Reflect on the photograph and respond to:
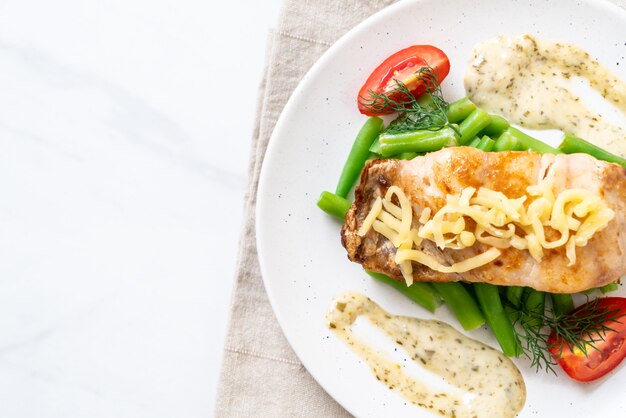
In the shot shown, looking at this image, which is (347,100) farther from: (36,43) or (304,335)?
(36,43)

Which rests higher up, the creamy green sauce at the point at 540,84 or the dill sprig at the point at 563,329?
the creamy green sauce at the point at 540,84

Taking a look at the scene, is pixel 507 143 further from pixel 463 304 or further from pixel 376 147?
pixel 463 304

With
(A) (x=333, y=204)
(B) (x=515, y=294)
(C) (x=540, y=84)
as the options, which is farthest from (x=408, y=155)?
(B) (x=515, y=294)

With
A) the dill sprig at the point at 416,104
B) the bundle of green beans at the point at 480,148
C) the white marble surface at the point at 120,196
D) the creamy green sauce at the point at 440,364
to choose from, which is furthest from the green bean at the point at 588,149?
the white marble surface at the point at 120,196

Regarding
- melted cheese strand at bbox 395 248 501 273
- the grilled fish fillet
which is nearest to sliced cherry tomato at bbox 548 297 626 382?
the grilled fish fillet

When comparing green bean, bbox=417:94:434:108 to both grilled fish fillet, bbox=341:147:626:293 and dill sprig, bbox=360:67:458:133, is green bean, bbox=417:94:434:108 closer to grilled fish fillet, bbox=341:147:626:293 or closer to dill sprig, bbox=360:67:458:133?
dill sprig, bbox=360:67:458:133

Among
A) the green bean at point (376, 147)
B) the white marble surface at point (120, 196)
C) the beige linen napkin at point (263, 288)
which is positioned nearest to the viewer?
the green bean at point (376, 147)

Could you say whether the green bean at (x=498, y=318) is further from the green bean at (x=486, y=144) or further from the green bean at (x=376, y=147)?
the green bean at (x=376, y=147)
